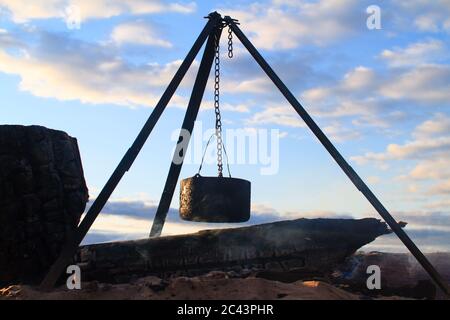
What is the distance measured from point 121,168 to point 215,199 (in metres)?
1.38

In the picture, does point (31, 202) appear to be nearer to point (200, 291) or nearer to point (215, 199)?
point (215, 199)

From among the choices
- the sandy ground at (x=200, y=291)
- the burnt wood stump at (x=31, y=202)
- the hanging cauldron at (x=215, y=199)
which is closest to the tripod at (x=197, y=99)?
the sandy ground at (x=200, y=291)

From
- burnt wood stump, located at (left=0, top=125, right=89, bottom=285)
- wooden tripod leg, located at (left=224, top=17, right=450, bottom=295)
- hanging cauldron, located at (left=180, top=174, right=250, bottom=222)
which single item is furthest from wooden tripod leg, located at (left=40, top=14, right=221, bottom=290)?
burnt wood stump, located at (left=0, top=125, right=89, bottom=285)

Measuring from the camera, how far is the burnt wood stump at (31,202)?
8.74 m

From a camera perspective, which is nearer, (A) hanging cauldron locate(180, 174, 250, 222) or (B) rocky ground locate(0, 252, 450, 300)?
(B) rocky ground locate(0, 252, 450, 300)

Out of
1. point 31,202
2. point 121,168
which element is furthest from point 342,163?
point 31,202

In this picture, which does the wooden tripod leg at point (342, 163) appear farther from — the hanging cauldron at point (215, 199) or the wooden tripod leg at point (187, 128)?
the hanging cauldron at point (215, 199)

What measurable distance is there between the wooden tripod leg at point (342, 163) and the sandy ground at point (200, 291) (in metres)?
1.73

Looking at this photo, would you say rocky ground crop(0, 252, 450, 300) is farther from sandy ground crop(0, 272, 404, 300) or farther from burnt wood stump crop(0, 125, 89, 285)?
burnt wood stump crop(0, 125, 89, 285)

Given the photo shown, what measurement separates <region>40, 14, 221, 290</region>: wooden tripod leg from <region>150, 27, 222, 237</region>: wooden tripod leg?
40cm

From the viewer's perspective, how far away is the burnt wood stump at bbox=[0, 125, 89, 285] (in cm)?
874
